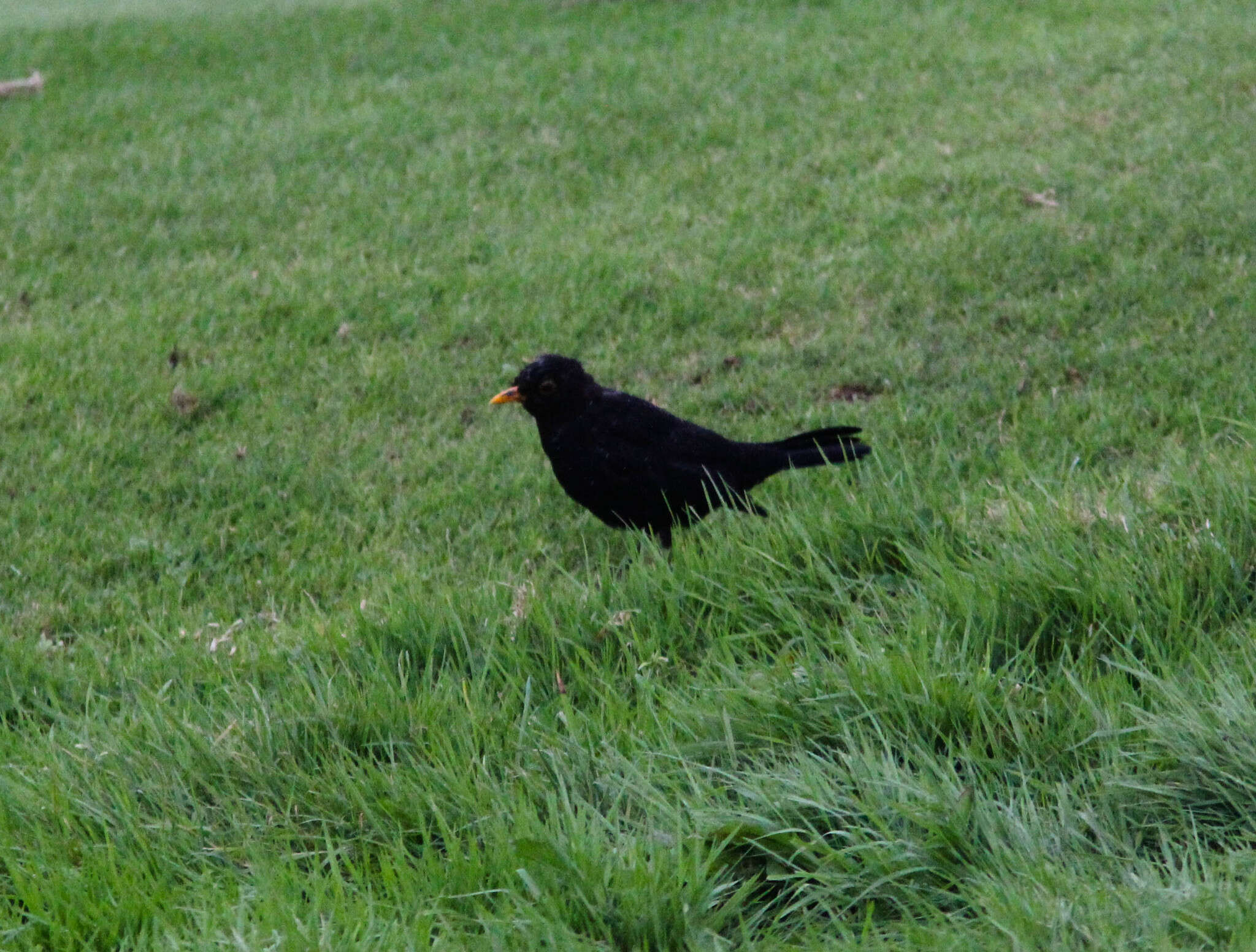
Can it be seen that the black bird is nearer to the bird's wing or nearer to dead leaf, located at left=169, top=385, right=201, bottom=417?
the bird's wing

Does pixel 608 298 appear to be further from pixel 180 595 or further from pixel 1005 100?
pixel 1005 100

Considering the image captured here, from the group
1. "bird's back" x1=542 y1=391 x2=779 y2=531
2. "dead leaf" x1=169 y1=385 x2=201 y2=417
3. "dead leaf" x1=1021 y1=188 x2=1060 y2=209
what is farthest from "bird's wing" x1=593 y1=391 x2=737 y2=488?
"dead leaf" x1=1021 y1=188 x2=1060 y2=209

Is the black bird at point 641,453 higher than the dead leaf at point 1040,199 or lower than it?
lower

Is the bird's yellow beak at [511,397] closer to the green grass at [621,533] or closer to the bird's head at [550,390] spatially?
the bird's head at [550,390]

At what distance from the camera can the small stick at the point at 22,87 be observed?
1122 cm

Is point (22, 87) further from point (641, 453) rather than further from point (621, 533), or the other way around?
point (641, 453)

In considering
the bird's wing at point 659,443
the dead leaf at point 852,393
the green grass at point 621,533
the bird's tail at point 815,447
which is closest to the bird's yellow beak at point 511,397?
the bird's wing at point 659,443

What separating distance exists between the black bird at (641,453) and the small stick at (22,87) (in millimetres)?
8499

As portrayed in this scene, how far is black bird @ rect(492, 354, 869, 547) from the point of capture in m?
4.73

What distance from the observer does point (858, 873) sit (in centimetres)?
250

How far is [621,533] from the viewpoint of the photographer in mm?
5336

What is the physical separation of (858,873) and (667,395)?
4069 millimetres

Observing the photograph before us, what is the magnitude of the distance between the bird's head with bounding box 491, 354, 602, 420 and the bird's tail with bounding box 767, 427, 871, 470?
752mm

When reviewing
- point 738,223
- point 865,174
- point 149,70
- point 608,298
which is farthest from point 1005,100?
point 149,70
